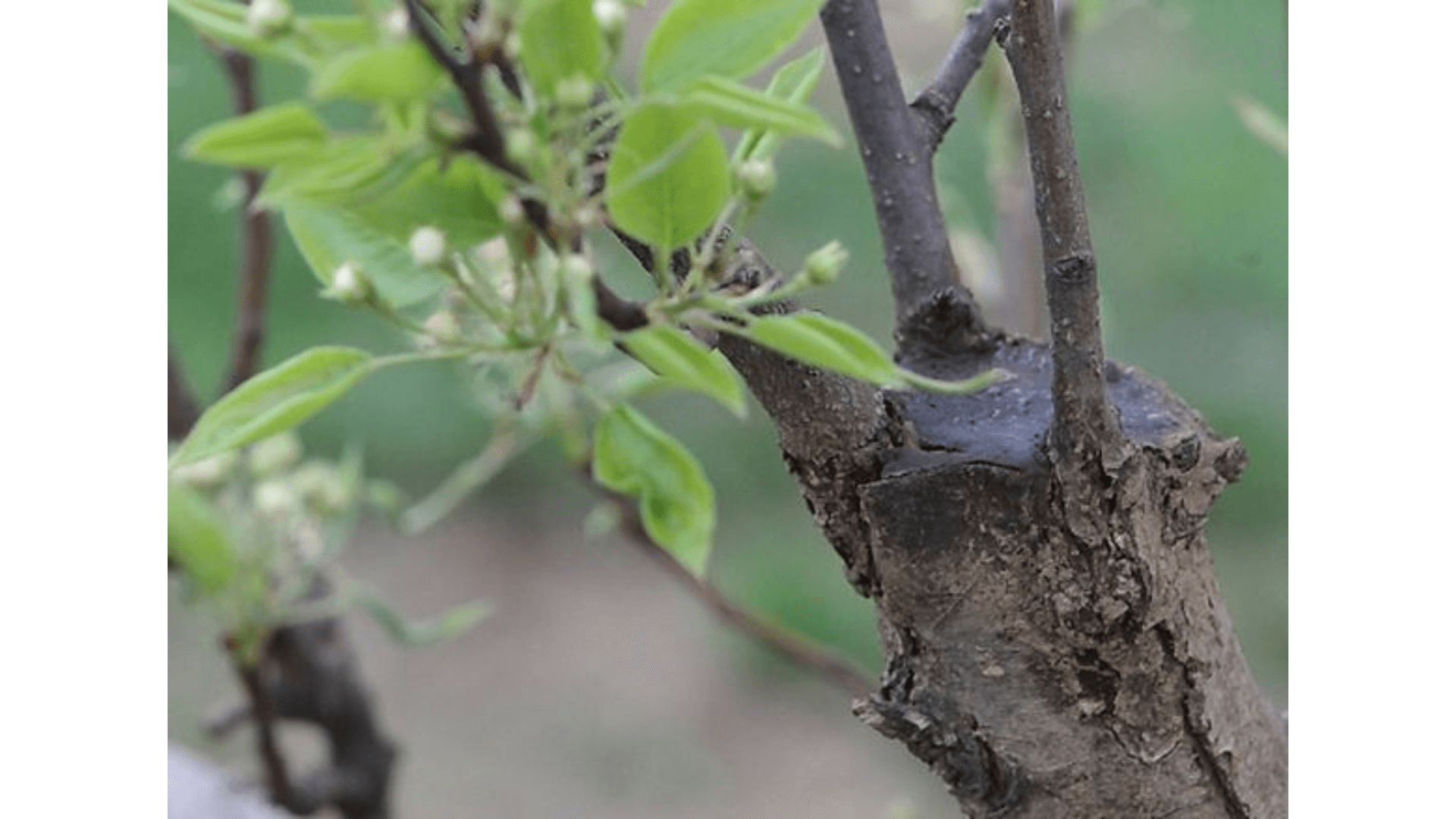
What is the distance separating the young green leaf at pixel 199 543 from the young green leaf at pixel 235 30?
362 mm

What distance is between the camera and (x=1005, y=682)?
357mm

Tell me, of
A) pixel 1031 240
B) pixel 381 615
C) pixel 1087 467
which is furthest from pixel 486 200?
pixel 1031 240

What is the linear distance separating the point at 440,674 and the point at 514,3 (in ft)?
3.74

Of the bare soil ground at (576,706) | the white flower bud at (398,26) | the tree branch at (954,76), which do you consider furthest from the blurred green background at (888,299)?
the white flower bud at (398,26)

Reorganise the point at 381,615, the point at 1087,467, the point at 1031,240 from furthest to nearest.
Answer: the point at 1031,240, the point at 381,615, the point at 1087,467

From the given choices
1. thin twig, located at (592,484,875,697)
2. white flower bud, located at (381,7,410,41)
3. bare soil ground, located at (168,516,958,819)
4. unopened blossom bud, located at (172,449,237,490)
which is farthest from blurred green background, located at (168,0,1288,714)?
white flower bud, located at (381,7,410,41)

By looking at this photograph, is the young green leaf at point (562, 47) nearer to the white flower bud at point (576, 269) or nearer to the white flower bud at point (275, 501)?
the white flower bud at point (576, 269)

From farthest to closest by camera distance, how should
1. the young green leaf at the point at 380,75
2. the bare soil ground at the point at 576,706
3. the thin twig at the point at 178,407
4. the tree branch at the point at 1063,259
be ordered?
1. the bare soil ground at the point at 576,706
2. the thin twig at the point at 178,407
3. the tree branch at the point at 1063,259
4. the young green leaf at the point at 380,75

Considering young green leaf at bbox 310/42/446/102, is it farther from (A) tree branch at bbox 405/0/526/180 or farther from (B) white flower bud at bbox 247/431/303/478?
(B) white flower bud at bbox 247/431/303/478

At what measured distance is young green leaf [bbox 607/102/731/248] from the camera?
24 centimetres

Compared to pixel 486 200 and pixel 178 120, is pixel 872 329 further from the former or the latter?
pixel 486 200

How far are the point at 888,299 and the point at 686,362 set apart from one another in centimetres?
111

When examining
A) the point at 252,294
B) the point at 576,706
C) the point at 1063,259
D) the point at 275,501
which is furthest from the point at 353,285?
the point at 576,706

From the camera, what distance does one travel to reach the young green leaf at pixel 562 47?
22 cm
